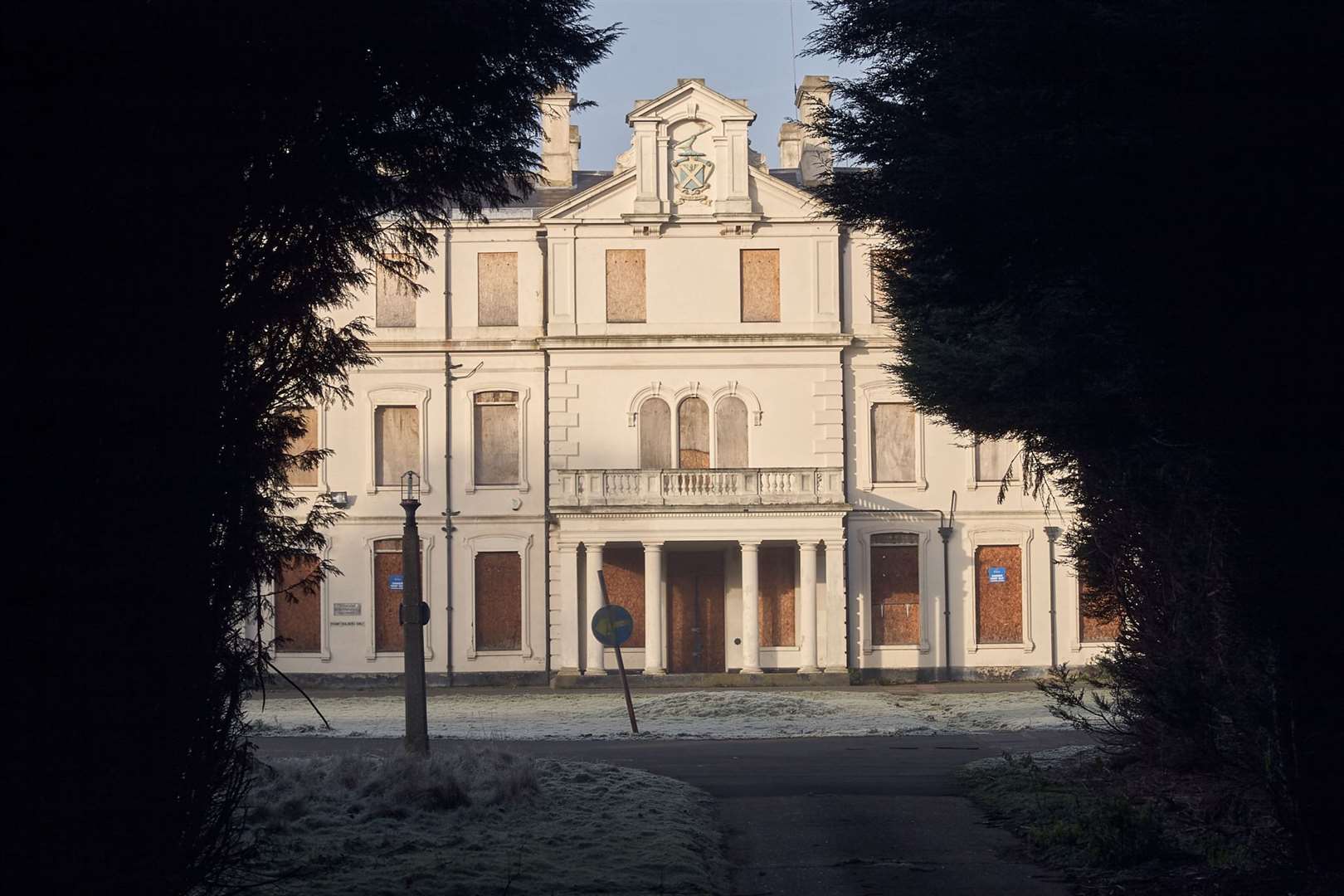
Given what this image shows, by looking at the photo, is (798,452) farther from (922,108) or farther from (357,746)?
(922,108)

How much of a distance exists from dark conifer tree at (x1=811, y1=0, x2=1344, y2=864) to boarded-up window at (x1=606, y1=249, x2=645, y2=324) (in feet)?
82.2

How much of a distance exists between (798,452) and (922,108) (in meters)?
26.5

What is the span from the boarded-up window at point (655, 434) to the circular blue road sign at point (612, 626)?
1600 centimetres

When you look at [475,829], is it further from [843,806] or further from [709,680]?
[709,680]

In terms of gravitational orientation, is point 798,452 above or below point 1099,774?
above

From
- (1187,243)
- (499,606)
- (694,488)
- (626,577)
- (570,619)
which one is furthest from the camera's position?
(499,606)

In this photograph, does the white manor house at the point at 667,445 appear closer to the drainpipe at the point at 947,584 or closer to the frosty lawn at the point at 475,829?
the drainpipe at the point at 947,584

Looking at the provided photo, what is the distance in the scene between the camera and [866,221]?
12.6 meters

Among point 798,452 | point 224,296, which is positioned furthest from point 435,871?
point 798,452

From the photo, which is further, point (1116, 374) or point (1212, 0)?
point (1116, 374)

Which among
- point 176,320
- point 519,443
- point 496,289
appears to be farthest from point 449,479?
point 176,320

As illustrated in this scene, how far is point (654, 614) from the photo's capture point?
36156mm

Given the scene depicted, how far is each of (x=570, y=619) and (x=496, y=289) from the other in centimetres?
814

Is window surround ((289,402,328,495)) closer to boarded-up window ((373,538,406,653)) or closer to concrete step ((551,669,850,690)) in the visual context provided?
boarded-up window ((373,538,406,653))
